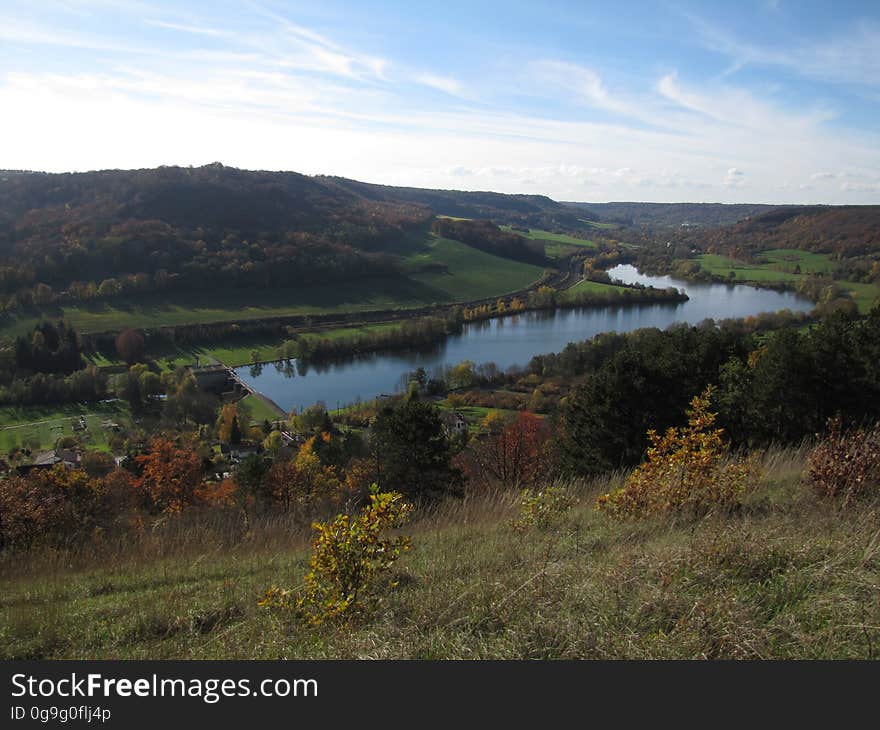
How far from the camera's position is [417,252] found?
7962cm

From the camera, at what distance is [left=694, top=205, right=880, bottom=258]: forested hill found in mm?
78625

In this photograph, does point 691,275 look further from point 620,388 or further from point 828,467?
point 828,467

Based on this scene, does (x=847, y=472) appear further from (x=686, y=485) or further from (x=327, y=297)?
(x=327, y=297)

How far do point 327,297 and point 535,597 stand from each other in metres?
60.8

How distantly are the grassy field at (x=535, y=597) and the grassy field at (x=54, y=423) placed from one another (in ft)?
89.7

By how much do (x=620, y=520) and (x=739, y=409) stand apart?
21.1 feet

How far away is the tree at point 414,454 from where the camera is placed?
10.3 meters

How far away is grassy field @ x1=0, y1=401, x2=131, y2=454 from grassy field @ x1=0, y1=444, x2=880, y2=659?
2733 cm

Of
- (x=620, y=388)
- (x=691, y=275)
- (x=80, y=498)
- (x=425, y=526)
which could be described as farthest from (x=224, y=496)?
(x=691, y=275)

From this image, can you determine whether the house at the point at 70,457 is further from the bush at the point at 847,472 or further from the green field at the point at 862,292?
the green field at the point at 862,292

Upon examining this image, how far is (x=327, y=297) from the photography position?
6128 cm

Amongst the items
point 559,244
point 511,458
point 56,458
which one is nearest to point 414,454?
point 511,458

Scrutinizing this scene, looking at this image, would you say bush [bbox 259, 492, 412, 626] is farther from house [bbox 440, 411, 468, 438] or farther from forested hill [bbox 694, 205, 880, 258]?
forested hill [bbox 694, 205, 880, 258]

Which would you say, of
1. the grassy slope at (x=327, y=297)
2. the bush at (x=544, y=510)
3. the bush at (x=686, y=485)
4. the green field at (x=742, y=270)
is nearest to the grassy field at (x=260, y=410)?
the grassy slope at (x=327, y=297)
